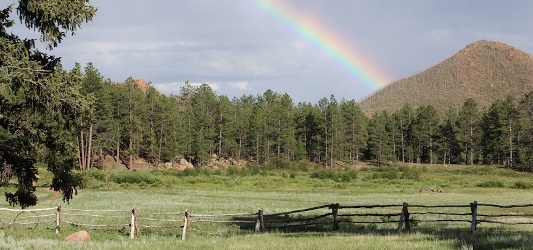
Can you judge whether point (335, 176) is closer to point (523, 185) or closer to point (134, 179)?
point (523, 185)

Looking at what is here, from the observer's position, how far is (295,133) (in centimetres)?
14700

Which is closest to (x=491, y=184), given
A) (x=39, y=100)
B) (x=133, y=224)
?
(x=133, y=224)

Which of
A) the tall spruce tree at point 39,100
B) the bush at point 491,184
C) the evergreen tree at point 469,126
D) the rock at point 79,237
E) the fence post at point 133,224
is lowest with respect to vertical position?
the bush at point 491,184

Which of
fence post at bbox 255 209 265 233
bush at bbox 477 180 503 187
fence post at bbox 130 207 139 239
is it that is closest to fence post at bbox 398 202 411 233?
fence post at bbox 255 209 265 233

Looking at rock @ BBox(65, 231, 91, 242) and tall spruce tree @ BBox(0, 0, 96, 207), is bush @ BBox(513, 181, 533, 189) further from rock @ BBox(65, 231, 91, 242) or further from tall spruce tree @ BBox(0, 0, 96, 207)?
tall spruce tree @ BBox(0, 0, 96, 207)

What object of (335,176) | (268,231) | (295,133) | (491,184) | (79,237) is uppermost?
(295,133)

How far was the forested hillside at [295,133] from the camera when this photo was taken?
104250mm

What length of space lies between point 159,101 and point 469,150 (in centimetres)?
8267

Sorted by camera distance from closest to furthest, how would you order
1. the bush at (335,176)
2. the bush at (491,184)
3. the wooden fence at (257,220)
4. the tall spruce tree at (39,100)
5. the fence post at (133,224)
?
1. the tall spruce tree at (39,100)
2. the fence post at (133,224)
3. the wooden fence at (257,220)
4. the bush at (491,184)
5. the bush at (335,176)

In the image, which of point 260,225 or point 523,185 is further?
point 523,185

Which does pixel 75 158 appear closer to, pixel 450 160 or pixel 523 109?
pixel 523 109

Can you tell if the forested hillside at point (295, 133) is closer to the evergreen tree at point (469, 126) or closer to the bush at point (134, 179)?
the evergreen tree at point (469, 126)

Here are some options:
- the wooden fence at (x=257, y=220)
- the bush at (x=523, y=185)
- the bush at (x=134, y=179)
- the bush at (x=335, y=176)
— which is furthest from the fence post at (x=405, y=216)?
the bush at (x=335, y=176)

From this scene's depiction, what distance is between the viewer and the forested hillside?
4104 inches
